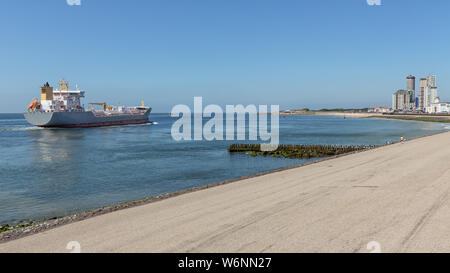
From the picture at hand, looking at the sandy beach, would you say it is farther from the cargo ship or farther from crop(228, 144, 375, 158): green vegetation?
the cargo ship

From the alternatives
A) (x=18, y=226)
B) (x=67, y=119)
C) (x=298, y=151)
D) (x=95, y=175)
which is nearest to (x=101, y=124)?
(x=67, y=119)

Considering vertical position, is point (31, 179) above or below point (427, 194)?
below

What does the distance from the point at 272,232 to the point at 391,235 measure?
244cm

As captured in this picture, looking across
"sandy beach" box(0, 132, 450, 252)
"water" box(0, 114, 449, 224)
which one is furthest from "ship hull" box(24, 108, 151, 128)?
"sandy beach" box(0, 132, 450, 252)

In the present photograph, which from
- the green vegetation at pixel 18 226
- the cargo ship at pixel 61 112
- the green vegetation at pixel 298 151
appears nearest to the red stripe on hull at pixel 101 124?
the cargo ship at pixel 61 112

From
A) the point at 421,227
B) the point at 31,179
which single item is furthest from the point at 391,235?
the point at 31,179

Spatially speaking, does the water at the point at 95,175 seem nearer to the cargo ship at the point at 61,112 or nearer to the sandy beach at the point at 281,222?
the sandy beach at the point at 281,222

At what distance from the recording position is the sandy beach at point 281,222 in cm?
699

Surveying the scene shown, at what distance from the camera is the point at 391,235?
286 inches

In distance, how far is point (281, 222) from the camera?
8.47 m

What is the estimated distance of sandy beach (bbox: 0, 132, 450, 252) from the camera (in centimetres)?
699

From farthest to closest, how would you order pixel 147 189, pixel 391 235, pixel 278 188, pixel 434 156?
pixel 434 156 → pixel 147 189 → pixel 278 188 → pixel 391 235

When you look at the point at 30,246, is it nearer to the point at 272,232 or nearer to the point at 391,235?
the point at 272,232

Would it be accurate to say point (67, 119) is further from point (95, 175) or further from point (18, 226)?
point (18, 226)
